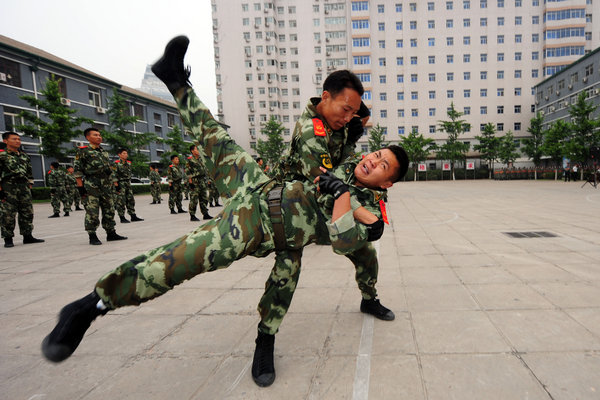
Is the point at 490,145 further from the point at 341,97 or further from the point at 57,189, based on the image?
the point at 341,97

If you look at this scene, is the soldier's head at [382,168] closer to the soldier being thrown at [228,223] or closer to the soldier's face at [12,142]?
the soldier being thrown at [228,223]

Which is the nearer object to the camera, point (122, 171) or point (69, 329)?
point (69, 329)

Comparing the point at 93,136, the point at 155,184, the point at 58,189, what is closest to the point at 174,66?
the point at 93,136

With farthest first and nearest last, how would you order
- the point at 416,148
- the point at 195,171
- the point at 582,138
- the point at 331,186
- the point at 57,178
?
the point at 416,148
the point at 582,138
the point at 57,178
the point at 195,171
the point at 331,186

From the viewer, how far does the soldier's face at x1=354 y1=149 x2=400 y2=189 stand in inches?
74.6

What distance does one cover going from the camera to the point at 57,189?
1327cm

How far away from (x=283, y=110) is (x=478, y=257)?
197 ft

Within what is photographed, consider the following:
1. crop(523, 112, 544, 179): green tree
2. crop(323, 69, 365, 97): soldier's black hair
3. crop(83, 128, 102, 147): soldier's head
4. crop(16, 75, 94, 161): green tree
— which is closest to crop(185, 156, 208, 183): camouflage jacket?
crop(83, 128, 102, 147): soldier's head

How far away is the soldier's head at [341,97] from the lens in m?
2.21

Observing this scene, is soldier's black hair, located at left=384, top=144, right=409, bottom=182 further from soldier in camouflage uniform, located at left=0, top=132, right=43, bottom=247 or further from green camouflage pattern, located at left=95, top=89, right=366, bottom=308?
soldier in camouflage uniform, located at left=0, top=132, right=43, bottom=247

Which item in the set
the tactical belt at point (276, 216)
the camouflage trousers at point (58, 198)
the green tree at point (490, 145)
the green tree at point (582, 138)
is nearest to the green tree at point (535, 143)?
the green tree at point (490, 145)

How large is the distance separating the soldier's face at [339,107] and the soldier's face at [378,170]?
1.48 feet

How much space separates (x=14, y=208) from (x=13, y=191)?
36 centimetres

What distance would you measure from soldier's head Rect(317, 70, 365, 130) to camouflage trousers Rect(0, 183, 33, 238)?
295 inches
